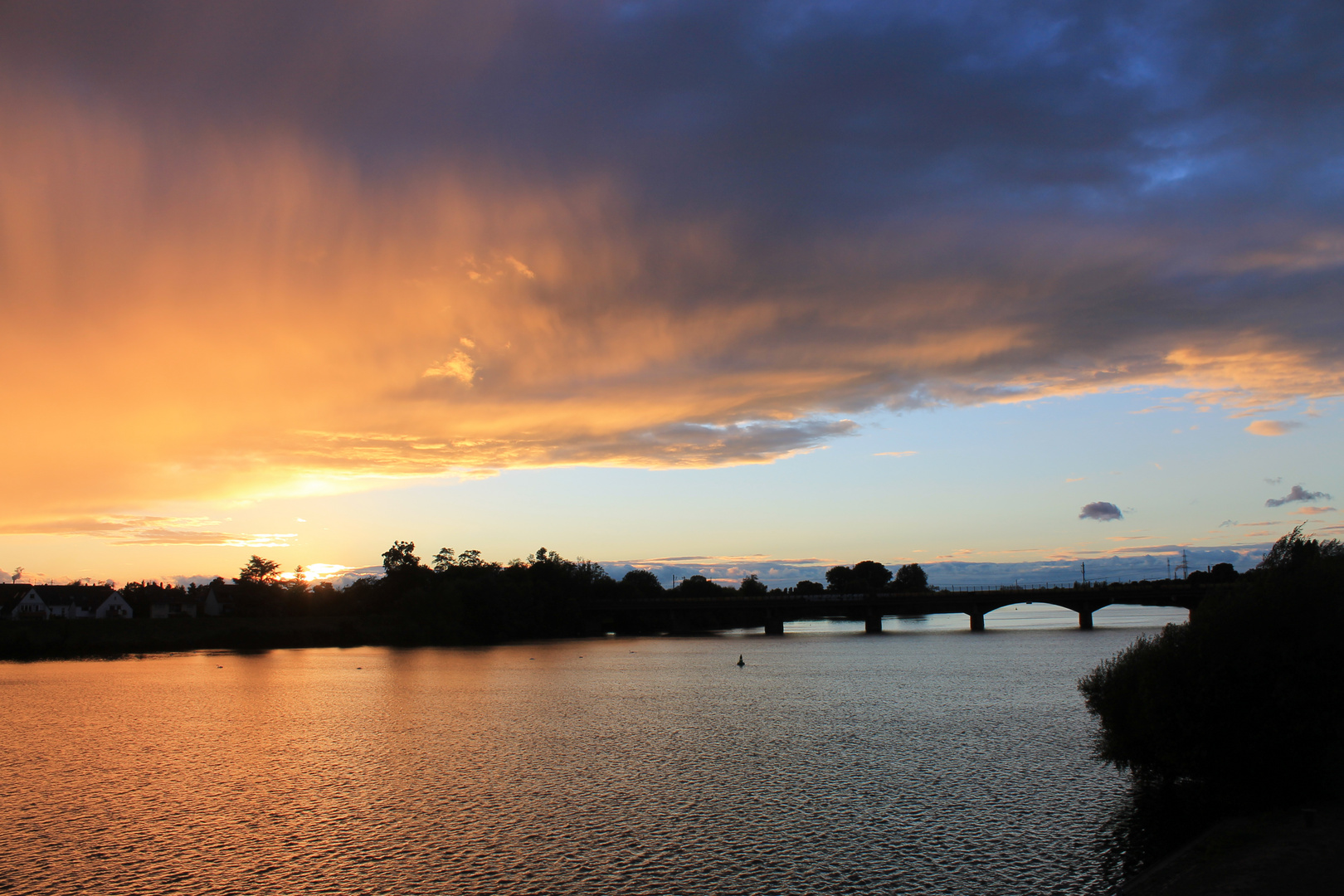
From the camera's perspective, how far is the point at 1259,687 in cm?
3522

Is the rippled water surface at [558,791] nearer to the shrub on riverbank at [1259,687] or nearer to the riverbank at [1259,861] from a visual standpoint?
the riverbank at [1259,861]

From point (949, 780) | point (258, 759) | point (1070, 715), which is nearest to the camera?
point (949, 780)

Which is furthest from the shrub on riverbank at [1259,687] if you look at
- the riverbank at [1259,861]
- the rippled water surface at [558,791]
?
the rippled water surface at [558,791]

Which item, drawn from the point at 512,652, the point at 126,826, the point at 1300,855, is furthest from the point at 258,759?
the point at 512,652

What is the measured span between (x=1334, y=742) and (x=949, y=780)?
16.2 m

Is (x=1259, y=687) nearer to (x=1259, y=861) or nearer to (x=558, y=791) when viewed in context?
(x=1259, y=861)

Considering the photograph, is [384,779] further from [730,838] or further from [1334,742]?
[1334,742]

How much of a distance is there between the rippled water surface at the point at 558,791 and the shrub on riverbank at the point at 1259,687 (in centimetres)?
525

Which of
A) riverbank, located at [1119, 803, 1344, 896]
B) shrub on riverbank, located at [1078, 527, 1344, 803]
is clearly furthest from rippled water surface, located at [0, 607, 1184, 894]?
shrub on riverbank, located at [1078, 527, 1344, 803]

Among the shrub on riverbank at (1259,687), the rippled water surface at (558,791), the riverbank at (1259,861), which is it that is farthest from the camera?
the shrub on riverbank at (1259,687)

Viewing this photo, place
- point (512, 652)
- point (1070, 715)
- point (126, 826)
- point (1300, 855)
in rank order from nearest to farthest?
point (1300, 855) → point (126, 826) → point (1070, 715) → point (512, 652)

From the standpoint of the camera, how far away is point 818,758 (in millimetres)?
51219

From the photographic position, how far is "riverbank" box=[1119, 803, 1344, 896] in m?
25.2

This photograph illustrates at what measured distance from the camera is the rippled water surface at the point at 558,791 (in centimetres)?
3106
